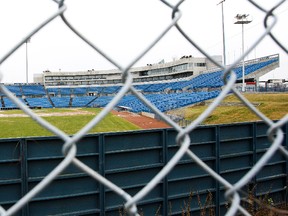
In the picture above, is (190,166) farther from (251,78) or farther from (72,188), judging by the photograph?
(251,78)

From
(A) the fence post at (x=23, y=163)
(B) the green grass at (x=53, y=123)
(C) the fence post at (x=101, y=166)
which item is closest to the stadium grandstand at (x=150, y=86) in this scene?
(B) the green grass at (x=53, y=123)

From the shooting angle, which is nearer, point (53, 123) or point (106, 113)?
point (106, 113)

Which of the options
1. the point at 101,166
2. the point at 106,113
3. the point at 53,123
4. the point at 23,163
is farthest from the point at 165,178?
the point at 53,123

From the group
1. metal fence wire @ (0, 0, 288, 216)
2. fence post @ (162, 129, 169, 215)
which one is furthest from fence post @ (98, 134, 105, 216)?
metal fence wire @ (0, 0, 288, 216)

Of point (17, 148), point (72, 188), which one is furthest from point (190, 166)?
point (17, 148)

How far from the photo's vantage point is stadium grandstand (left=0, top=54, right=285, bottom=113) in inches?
1348

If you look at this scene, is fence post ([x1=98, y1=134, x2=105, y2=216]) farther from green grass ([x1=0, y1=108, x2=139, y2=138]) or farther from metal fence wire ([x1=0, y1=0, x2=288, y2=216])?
green grass ([x1=0, y1=108, x2=139, y2=138])

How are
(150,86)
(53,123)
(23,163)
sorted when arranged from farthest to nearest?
(150,86), (53,123), (23,163)

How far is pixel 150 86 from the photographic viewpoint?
55.9 meters

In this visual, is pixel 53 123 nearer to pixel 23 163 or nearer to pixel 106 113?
pixel 23 163

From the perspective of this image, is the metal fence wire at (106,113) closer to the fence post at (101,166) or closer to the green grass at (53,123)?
the fence post at (101,166)

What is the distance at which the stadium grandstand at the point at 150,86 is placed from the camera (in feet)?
112

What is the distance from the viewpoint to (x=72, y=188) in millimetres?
3592

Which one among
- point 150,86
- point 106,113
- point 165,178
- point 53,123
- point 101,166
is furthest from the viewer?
point 150,86
